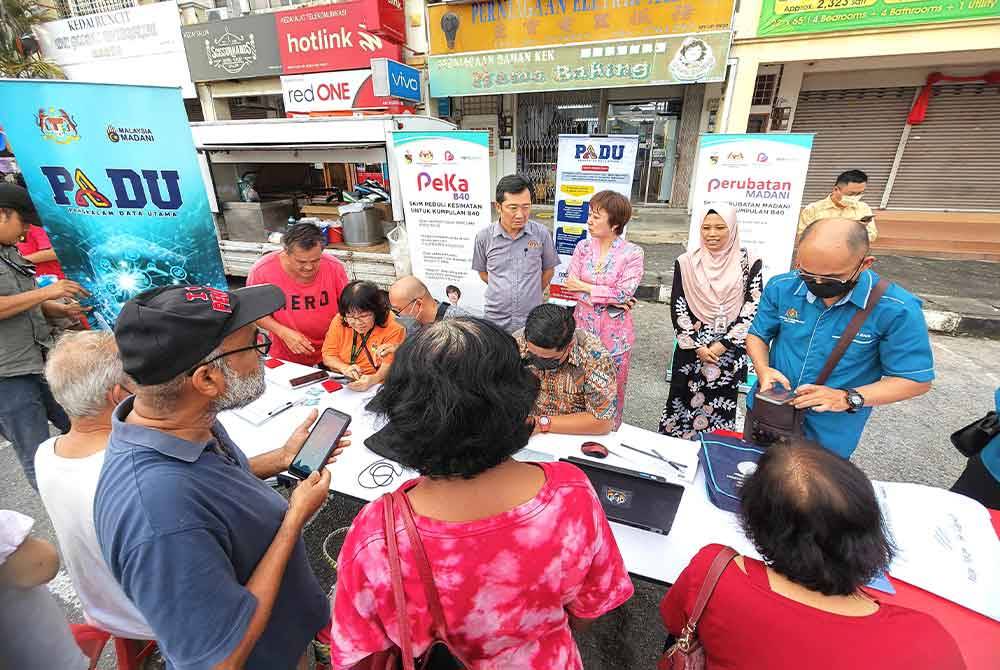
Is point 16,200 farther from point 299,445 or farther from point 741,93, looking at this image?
point 741,93

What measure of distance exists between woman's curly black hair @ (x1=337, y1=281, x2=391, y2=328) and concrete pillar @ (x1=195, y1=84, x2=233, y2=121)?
9.80 meters

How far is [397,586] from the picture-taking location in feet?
2.78

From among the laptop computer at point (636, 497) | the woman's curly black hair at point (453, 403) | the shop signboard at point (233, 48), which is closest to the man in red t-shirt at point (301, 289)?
the laptop computer at point (636, 497)

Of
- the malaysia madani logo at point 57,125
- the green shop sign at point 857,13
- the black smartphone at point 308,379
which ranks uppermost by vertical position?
the green shop sign at point 857,13

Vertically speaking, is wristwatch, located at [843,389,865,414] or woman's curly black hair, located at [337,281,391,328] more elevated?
woman's curly black hair, located at [337,281,391,328]

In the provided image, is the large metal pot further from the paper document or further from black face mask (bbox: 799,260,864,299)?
the paper document

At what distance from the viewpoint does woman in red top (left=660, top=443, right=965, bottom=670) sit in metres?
0.87

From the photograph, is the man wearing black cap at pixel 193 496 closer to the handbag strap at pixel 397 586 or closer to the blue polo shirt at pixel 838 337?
the handbag strap at pixel 397 586

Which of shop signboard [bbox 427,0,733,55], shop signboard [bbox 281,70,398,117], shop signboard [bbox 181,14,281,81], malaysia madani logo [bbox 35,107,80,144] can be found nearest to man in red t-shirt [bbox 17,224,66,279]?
malaysia madani logo [bbox 35,107,80,144]

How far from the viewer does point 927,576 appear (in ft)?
4.41

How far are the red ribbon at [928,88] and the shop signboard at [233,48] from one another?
40.8 ft

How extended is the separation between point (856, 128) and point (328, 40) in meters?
10.5

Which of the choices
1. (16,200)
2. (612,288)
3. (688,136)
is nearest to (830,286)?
(612,288)

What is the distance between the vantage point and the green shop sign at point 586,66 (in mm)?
6848
